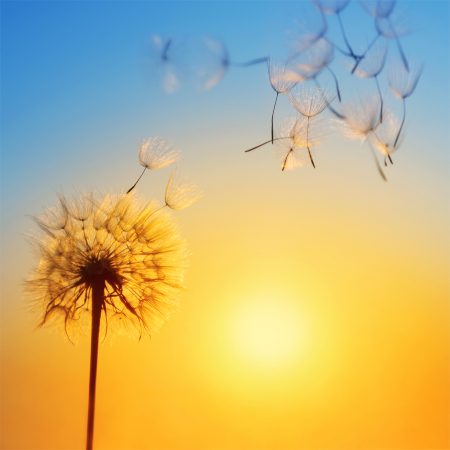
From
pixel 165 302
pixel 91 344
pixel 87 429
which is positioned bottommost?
pixel 87 429

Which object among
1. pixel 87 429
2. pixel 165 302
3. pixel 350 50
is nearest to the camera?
pixel 350 50

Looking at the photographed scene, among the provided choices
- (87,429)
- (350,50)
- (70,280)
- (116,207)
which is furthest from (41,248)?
(350,50)

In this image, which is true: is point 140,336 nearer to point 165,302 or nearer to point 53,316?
point 165,302

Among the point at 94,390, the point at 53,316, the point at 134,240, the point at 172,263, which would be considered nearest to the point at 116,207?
the point at 134,240

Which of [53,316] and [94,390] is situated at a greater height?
[53,316]

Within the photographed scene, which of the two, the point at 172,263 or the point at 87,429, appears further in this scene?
the point at 172,263

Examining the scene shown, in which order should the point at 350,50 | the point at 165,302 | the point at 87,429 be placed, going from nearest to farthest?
the point at 350,50 < the point at 87,429 < the point at 165,302

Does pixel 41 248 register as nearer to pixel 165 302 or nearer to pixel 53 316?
pixel 53 316

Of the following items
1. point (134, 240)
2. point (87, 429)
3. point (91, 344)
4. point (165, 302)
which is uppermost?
point (134, 240)

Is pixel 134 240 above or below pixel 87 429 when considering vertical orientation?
above
